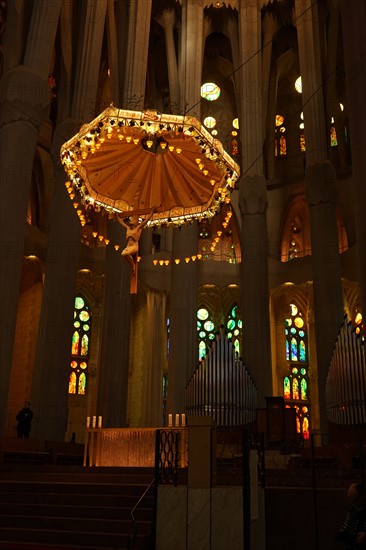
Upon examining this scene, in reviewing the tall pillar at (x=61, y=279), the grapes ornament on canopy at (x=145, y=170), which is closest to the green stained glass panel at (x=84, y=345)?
the tall pillar at (x=61, y=279)

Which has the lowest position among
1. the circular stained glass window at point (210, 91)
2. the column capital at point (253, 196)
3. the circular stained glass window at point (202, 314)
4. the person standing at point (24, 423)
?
the person standing at point (24, 423)

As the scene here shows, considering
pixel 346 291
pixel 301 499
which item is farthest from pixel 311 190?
pixel 301 499

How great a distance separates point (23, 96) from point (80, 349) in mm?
10957

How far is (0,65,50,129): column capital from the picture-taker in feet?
44.9

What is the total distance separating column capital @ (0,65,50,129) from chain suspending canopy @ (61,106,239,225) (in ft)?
7.32

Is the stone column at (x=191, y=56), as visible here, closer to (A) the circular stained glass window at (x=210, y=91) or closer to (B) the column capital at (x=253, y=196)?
(B) the column capital at (x=253, y=196)

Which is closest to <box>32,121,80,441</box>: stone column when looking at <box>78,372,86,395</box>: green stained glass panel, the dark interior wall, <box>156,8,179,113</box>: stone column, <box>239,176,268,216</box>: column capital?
<box>156,8,179,113</box>: stone column

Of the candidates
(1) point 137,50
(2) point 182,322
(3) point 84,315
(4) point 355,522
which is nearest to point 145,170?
(2) point 182,322

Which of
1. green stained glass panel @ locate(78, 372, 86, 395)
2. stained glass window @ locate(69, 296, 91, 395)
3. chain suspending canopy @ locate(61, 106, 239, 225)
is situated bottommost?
green stained glass panel @ locate(78, 372, 86, 395)

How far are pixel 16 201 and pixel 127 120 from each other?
3.55m

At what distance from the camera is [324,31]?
21000 millimetres

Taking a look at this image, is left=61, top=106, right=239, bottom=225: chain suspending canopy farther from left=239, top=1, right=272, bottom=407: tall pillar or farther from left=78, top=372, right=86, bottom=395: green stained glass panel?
left=78, top=372, right=86, bottom=395: green stained glass panel

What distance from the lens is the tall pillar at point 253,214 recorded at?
1689cm

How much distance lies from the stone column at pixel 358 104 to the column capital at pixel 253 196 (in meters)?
10.6
